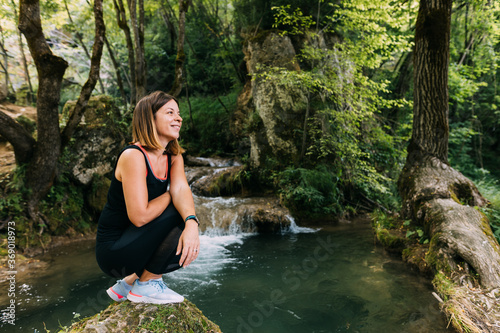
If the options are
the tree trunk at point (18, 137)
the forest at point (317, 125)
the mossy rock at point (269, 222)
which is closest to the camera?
the forest at point (317, 125)

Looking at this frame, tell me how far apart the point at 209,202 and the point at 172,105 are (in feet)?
23.9

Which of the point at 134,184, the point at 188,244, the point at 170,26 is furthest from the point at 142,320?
the point at 170,26

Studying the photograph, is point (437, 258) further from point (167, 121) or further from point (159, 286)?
point (167, 121)

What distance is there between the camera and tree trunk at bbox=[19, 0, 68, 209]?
5.75 metres

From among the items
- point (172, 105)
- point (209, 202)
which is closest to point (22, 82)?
point (209, 202)

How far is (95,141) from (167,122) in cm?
725

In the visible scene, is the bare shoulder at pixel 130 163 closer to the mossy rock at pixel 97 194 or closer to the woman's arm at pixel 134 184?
the woman's arm at pixel 134 184

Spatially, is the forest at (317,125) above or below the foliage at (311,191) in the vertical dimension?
above

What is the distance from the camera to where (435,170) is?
5746mm

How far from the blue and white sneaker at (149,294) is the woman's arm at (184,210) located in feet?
1.17

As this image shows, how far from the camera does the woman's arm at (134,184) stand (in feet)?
6.35

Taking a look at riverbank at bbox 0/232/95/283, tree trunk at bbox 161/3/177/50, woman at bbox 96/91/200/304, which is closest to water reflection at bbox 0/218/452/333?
riverbank at bbox 0/232/95/283

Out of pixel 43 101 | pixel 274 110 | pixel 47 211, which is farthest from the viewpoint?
pixel 274 110

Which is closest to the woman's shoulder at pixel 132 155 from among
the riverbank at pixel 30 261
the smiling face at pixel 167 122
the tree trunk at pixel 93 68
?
the smiling face at pixel 167 122
